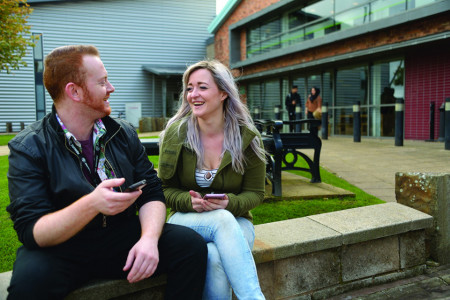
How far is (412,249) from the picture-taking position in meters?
3.07

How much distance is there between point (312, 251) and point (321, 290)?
31 centimetres

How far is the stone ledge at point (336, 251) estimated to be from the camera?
253cm

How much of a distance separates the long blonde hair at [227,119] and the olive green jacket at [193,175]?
35 mm

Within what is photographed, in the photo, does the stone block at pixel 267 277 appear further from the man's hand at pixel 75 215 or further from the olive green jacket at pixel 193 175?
the man's hand at pixel 75 215

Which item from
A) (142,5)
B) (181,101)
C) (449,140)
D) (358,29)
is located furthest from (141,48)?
(181,101)

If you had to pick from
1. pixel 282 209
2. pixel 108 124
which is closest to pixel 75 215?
pixel 108 124

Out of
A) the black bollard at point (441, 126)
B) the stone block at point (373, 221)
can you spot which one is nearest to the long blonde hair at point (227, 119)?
the stone block at point (373, 221)

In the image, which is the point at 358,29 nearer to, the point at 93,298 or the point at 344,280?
the point at 344,280

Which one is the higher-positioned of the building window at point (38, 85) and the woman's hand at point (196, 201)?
the building window at point (38, 85)

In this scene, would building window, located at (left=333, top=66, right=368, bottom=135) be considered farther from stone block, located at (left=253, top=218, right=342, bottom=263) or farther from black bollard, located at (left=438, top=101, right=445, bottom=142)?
stone block, located at (left=253, top=218, right=342, bottom=263)

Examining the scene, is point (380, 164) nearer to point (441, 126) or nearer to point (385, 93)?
point (441, 126)

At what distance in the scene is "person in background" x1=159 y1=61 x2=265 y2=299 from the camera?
7.57 ft

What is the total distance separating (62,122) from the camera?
6.56ft

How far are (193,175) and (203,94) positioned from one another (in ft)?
1.75
